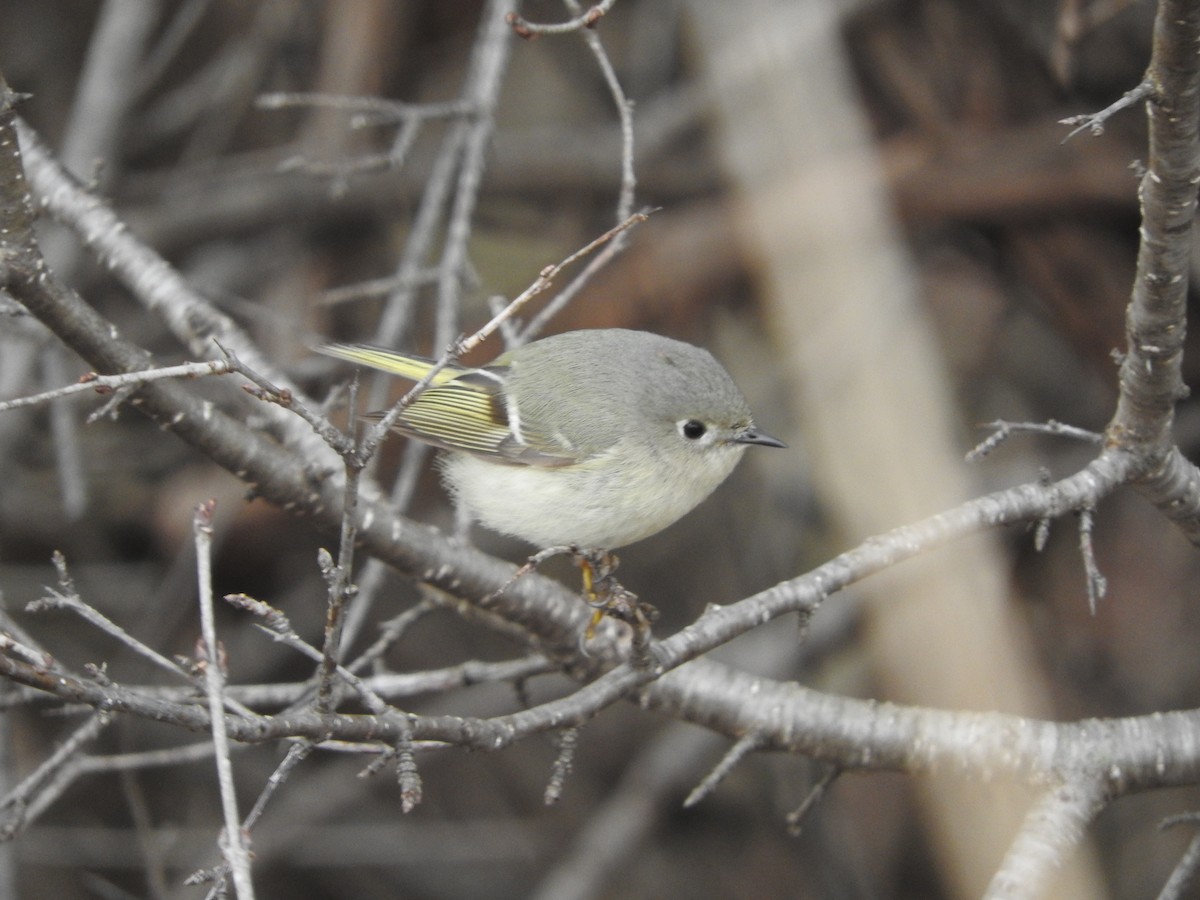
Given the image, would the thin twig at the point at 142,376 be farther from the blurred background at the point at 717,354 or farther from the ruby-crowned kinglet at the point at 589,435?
the blurred background at the point at 717,354

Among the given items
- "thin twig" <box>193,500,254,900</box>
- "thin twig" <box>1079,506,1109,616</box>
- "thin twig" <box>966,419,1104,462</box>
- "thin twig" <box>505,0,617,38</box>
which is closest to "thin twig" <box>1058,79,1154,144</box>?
"thin twig" <box>966,419,1104,462</box>

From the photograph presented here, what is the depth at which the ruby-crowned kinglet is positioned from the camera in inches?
92.7

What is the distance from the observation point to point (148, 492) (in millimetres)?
4141

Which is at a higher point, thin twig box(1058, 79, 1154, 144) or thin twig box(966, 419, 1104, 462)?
thin twig box(1058, 79, 1154, 144)

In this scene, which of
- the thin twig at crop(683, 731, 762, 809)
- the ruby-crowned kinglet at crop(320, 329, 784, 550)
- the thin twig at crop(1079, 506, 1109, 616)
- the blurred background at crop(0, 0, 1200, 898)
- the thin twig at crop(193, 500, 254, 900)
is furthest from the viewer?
the blurred background at crop(0, 0, 1200, 898)

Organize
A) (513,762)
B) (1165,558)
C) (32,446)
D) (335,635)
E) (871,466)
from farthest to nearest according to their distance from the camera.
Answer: (513,762) < (32,446) < (1165,558) < (871,466) < (335,635)

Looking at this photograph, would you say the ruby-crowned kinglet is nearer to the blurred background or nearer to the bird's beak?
the bird's beak

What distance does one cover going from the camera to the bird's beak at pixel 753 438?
2.42 meters

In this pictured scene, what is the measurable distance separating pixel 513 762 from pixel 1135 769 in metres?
2.97

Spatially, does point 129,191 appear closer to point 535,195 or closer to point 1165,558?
point 535,195

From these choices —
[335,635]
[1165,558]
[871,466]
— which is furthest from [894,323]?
[335,635]

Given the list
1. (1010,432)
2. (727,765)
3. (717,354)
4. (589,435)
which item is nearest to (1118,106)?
(1010,432)

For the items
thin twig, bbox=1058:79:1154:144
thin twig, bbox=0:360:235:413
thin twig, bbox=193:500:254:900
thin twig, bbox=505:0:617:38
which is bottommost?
thin twig, bbox=193:500:254:900

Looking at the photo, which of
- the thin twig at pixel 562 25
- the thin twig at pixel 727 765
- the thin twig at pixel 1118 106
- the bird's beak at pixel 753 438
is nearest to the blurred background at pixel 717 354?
the bird's beak at pixel 753 438
